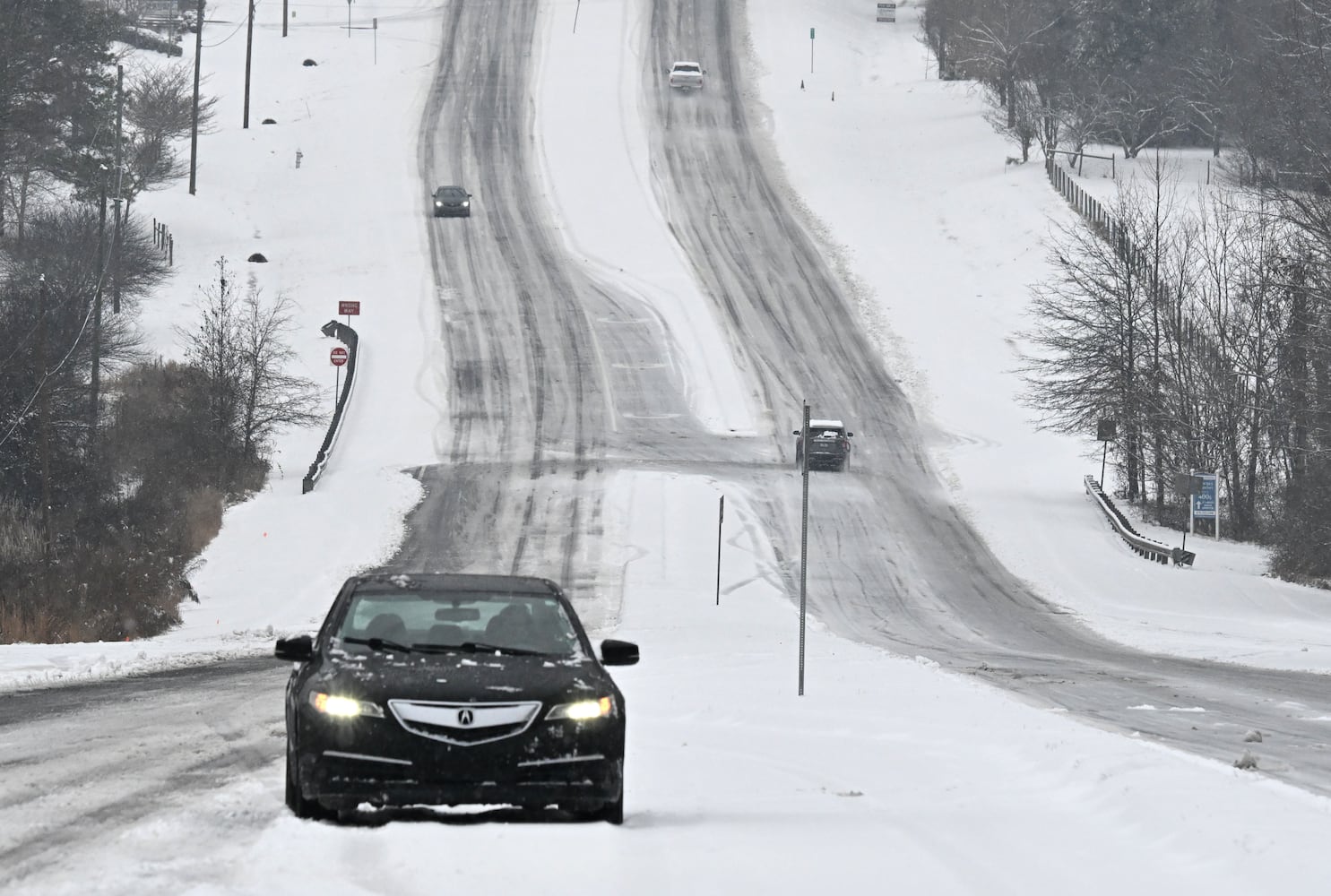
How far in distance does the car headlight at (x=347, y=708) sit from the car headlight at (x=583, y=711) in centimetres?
91

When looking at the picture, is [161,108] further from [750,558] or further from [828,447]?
[750,558]

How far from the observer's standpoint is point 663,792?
1043cm

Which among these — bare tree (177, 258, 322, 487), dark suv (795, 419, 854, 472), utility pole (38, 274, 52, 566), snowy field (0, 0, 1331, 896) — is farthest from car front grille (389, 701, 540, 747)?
dark suv (795, 419, 854, 472)

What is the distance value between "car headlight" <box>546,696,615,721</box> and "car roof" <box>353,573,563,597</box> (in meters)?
1.27

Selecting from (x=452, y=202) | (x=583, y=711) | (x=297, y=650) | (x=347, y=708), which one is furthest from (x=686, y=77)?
(x=347, y=708)

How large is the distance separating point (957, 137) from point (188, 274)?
131 feet

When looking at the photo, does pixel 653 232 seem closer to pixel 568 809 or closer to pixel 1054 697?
pixel 1054 697

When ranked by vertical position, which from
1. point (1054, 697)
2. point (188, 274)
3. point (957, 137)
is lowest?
point (1054, 697)

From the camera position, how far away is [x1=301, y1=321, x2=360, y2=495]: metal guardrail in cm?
4131

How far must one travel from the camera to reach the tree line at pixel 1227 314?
34.7 meters

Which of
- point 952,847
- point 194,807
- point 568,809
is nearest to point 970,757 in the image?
point 952,847

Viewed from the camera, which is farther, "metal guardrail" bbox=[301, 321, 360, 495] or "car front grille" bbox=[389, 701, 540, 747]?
"metal guardrail" bbox=[301, 321, 360, 495]

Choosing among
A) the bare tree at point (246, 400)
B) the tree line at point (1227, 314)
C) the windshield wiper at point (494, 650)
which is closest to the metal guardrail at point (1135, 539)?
the tree line at point (1227, 314)

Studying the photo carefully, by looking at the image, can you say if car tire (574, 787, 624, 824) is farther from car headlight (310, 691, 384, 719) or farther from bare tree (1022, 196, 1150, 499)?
bare tree (1022, 196, 1150, 499)
